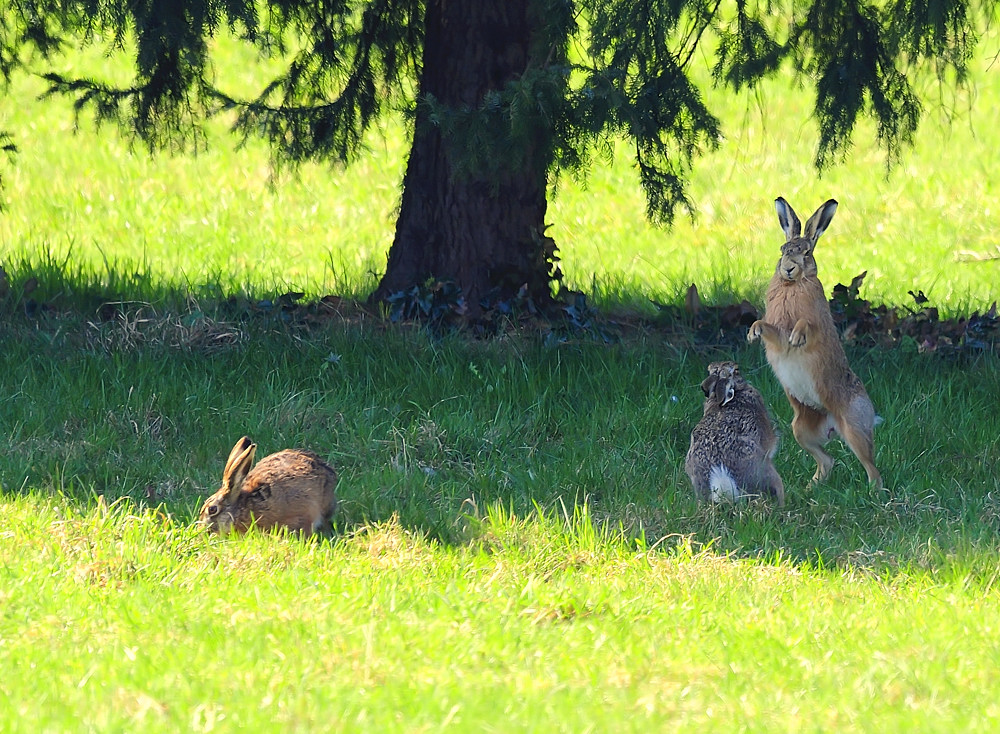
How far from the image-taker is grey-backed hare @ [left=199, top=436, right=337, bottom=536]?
6.15m

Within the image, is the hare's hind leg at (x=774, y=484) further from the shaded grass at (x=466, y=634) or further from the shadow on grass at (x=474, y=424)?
the shaded grass at (x=466, y=634)

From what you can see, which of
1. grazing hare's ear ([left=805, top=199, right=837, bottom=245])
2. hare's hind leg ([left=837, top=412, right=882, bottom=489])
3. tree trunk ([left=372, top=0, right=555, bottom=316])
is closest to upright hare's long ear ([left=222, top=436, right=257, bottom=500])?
hare's hind leg ([left=837, top=412, right=882, bottom=489])

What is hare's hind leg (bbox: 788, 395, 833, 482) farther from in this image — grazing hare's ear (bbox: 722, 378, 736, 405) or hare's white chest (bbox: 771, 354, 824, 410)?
grazing hare's ear (bbox: 722, 378, 736, 405)

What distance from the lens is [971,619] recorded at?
5.36 m

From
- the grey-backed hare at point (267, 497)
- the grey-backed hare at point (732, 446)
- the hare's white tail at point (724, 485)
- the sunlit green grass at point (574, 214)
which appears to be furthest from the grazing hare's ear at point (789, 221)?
the sunlit green grass at point (574, 214)

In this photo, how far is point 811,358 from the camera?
7.09m

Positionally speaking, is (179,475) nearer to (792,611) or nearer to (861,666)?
(792,611)

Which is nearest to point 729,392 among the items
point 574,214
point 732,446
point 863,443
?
point 732,446

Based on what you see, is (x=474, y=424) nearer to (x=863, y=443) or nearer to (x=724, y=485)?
(x=724, y=485)

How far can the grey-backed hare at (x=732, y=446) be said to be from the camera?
6645 mm

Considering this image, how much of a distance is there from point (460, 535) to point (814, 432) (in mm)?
2147

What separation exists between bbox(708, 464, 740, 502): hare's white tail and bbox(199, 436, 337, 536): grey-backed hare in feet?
6.24

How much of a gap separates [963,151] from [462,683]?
1447cm

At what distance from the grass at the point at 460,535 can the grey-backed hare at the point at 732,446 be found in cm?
13
